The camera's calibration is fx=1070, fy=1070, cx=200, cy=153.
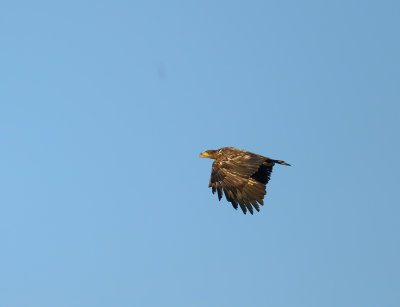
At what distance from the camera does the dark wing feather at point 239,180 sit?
4338 cm

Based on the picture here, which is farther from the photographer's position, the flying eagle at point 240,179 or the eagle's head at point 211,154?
the eagle's head at point 211,154

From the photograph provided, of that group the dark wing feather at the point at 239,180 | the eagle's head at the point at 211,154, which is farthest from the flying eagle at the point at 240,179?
the eagle's head at the point at 211,154

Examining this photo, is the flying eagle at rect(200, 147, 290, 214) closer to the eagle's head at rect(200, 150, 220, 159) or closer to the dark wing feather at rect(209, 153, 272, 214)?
the dark wing feather at rect(209, 153, 272, 214)

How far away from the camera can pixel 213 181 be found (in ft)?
144

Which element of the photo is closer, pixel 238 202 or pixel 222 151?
pixel 238 202

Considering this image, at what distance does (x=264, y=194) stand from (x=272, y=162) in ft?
7.88

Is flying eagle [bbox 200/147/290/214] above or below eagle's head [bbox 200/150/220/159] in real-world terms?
below

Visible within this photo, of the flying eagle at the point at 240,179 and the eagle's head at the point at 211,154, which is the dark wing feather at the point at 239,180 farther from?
the eagle's head at the point at 211,154

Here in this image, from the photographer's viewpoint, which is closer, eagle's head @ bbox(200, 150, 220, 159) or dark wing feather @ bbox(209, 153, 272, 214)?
dark wing feather @ bbox(209, 153, 272, 214)

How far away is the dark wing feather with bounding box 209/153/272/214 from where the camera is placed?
4338 centimetres

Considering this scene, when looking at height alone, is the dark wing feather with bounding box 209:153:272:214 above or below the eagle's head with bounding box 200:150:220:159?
below

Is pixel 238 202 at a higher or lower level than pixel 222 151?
lower

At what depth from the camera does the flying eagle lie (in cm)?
4341

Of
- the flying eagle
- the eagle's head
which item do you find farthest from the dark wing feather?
the eagle's head
